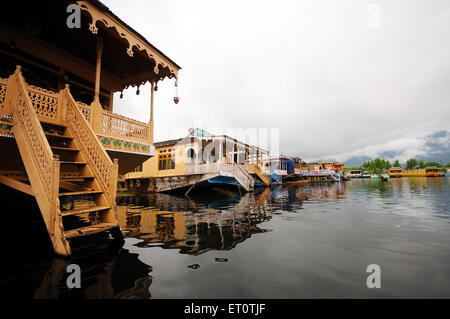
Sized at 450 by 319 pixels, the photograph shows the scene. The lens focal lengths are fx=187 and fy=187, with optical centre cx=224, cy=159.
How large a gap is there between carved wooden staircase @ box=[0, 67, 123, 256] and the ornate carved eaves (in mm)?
2671

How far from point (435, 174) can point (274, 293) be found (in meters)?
80.2

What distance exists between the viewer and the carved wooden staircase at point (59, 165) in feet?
11.3

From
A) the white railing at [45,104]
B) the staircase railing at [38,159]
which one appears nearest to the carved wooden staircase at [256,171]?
the white railing at [45,104]

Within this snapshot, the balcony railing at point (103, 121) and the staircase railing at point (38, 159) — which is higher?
the balcony railing at point (103, 121)

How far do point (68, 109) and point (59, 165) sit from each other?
3676 millimetres

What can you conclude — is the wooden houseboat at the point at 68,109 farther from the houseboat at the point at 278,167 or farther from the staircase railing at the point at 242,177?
the houseboat at the point at 278,167

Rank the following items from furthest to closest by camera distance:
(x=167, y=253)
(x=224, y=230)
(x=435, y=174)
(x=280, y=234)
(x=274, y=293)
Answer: (x=435, y=174) → (x=224, y=230) → (x=280, y=234) → (x=167, y=253) → (x=274, y=293)

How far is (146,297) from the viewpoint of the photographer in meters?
2.30

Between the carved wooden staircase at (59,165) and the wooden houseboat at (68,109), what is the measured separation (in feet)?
0.07

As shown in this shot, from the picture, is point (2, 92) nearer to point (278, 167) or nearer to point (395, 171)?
point (278, 167)

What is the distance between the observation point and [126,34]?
7102 millimetres

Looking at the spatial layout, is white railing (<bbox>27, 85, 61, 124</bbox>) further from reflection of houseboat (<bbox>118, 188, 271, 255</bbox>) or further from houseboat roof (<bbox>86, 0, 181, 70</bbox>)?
reflection of houseboat (<bbox>118, 188, 271, 255</bbox>)
